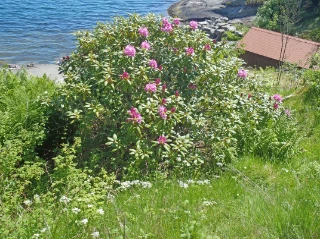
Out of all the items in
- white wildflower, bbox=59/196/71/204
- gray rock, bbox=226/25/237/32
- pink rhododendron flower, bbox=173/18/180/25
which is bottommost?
gray rock, bbox=226/25/237/32

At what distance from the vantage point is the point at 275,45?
21000 millimetres

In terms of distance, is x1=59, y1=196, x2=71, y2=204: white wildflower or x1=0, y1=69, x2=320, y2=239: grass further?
x1=59, y1=196, x2=71, y2=204: white wildflower

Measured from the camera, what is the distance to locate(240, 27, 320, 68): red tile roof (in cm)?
1962

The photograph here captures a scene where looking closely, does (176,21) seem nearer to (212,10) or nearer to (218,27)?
(218,27)

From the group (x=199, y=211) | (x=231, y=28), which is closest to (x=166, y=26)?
(x=199, y=211)

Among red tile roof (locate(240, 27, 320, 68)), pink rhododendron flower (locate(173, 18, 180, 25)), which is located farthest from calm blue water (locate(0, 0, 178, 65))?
pink rhododendron flower (locate(173, 18, 180, 25))

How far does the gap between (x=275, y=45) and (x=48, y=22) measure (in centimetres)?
1885

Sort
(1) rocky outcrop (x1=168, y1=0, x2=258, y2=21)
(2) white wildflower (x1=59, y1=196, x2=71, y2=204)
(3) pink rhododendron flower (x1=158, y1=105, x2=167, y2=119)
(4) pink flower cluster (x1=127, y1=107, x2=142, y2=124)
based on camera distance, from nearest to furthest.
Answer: (2) white wildflower (x1=59, y1=196, x2=71, y2=204)
(4) pink flower cluster (x1=127, y1=107, x2=142, y2=124)
(3) pink rhododendron flower (x1=158, y1=105, x2=167, y2=119)
(1) rocky outcrop (x1=168, y1=0, x2=258, y2=21)

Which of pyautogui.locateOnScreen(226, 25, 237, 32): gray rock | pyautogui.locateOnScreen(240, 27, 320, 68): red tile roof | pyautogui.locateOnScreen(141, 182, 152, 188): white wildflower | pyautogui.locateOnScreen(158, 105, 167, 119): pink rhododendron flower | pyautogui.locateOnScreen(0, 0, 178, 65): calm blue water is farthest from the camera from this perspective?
pyautogui.locateOnScreen(226, 25, 237, 32): gray rock

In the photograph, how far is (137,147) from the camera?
4852 mm

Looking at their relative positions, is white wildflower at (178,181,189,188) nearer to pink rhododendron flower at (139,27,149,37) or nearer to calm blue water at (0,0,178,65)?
pink rhododendron flower at (139,27,149,37)

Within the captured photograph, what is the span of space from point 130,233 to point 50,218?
665 mm

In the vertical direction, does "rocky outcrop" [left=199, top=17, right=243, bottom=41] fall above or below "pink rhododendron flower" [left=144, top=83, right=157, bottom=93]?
below

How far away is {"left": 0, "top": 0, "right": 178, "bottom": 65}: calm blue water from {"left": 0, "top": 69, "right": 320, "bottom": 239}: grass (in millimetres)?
13969
